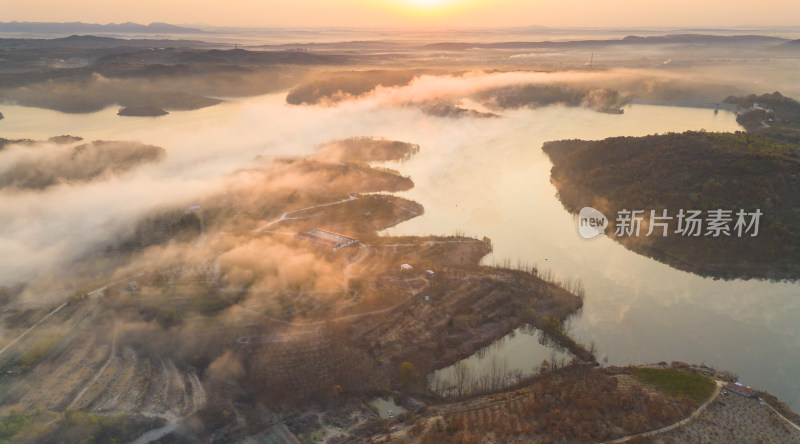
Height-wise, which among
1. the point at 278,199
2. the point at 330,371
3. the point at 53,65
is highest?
the point at 53,65

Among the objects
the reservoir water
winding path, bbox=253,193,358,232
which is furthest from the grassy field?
winding path, bbox=253,193,358,232

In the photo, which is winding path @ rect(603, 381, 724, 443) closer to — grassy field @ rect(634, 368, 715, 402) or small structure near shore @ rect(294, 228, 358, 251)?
grassy field @ rect(634, 368, 715, 402)

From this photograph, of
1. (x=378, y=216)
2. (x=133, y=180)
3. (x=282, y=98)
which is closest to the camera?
(x=378, y=216)

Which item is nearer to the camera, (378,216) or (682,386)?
(682,386)

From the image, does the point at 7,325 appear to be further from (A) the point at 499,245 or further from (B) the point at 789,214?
(B) the point at 789,214

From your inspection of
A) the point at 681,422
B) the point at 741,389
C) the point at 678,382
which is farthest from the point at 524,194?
the point at 681,422

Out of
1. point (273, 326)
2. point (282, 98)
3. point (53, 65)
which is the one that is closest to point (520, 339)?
point (273, 326)
